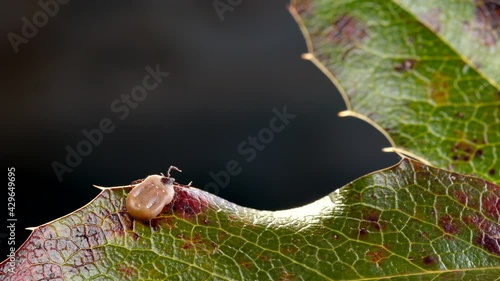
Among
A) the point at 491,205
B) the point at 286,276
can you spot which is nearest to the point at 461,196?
the point at 491,205

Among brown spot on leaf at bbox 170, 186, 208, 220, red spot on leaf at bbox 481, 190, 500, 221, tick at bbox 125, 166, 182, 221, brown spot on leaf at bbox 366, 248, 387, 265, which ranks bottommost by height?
red spot on leaf at bbox 481, 190, 500, 221

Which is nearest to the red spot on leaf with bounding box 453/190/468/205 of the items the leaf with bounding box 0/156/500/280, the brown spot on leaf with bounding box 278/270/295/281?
the leaf with bounding box 0/156/500/280

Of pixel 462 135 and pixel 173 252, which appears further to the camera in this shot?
pixel 462 135

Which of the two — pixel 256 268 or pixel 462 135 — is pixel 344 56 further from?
pixel 256 268

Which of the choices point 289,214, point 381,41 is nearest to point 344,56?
point 381,41

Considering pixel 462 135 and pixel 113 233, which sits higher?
pixel 113 233

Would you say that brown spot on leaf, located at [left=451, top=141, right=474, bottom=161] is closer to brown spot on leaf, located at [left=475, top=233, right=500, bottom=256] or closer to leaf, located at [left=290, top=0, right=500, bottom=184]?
leaf, located at [left=290, top=0, right=500, bottom=184]
